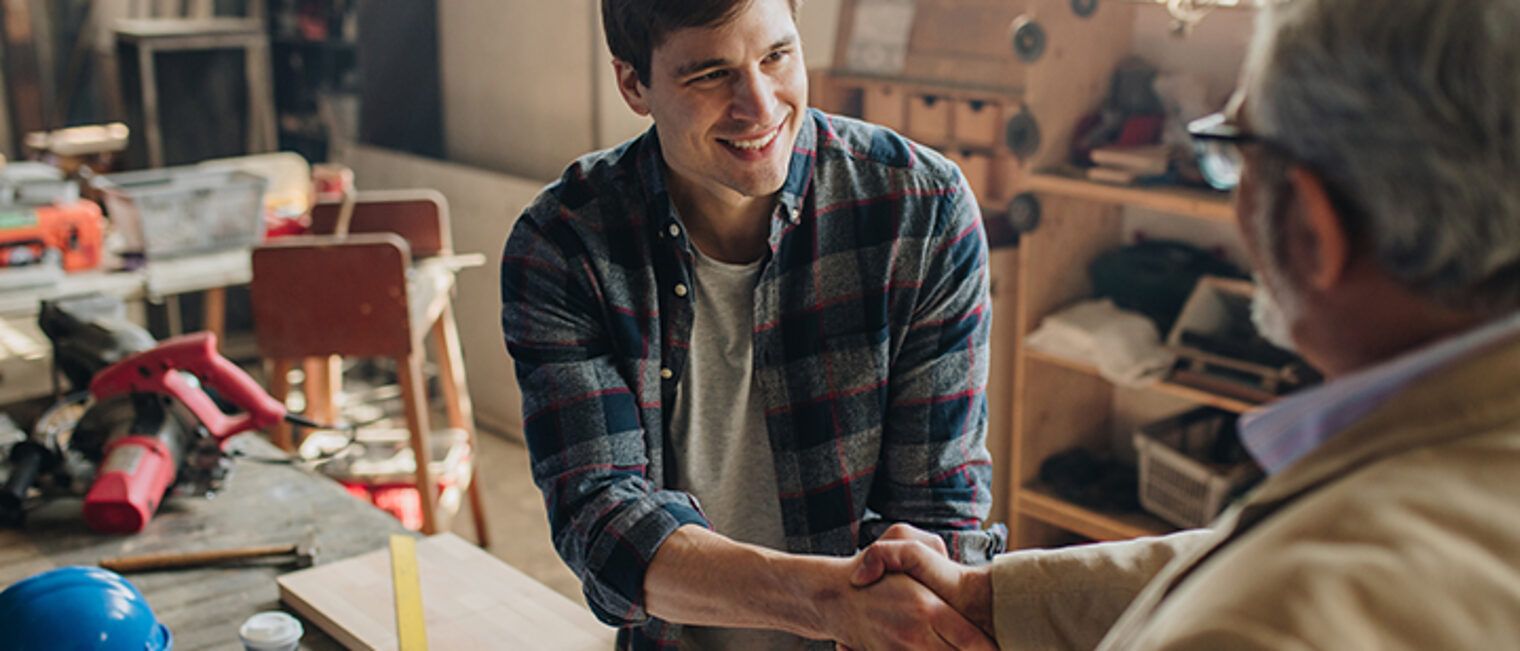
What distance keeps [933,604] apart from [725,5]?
675mm

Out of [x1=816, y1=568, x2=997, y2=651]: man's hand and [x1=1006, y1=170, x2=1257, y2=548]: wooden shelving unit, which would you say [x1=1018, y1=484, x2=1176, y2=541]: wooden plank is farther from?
[x1=816, y1=568, x2=997, y2=651]: man's hand

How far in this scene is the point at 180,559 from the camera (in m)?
1.81

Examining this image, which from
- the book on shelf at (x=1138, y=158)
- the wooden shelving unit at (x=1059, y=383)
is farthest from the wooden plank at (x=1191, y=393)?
the book on shelf at (x=1138, y=158)

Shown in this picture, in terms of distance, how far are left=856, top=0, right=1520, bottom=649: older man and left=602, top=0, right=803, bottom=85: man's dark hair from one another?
68cm

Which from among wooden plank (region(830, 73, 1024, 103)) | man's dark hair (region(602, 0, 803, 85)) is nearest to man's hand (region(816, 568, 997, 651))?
man's dark hair (region(602, 0, 803, 85))

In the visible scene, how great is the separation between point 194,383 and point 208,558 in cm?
45

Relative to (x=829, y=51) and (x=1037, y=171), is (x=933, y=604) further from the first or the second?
(x=829, y=51)

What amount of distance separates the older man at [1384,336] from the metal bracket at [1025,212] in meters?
2.32

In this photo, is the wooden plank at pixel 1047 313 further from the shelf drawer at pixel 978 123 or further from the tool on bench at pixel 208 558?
the tool on bench at pixel 208 558

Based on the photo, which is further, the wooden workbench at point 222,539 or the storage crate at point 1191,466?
the storage crate at point 1191,466

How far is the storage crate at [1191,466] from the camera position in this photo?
291 cm

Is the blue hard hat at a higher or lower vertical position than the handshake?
lower

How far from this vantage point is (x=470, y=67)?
16.4 ft

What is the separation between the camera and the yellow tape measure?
61.6 inches
